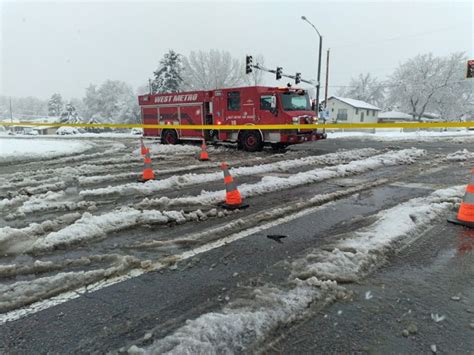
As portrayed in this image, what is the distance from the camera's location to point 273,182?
792cm

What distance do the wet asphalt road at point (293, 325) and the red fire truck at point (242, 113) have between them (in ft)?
38.3

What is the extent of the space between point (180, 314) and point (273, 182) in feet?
17.5

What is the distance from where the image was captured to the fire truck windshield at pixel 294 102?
15.6 meters

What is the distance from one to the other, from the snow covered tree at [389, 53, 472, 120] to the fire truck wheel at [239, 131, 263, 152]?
203 feet

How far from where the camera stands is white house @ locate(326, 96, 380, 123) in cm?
6912

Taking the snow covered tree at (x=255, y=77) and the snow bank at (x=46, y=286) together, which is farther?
the snow covered tree at (x=255, y=77)

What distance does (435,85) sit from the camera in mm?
65188

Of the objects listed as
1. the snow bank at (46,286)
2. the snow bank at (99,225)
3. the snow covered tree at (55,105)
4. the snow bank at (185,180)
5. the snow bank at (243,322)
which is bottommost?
the snow bank at (46,286)

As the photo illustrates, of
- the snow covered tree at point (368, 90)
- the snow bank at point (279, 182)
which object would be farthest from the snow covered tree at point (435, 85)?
the snow bank at point (279, 182)

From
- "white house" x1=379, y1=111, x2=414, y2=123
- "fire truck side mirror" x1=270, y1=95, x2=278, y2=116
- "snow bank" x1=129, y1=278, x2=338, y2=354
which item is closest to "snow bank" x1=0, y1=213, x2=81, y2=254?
"snow bank" x1=129, y1=278, x2=338, y2=354

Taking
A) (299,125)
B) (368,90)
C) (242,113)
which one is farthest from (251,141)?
(368,90)

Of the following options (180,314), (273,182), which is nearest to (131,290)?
(180,314)

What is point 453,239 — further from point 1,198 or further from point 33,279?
point 1,198

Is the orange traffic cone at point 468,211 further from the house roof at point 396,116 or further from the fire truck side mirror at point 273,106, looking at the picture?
the house roof at point 396,116
